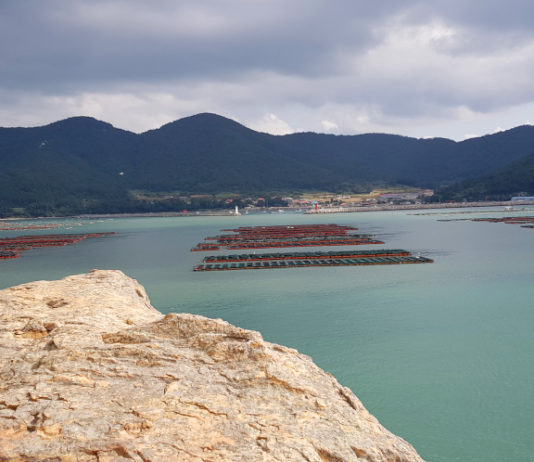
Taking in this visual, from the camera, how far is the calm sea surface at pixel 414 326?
9539 millimetres

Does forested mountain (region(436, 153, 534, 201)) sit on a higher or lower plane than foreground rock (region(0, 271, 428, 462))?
higher

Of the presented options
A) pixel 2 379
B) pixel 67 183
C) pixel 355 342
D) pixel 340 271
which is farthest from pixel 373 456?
pixel 67 183

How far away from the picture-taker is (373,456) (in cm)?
478

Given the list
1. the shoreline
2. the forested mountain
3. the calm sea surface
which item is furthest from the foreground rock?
the forested mountain

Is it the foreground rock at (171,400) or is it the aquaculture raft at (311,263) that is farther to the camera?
the aquaculture raft at (311,263)

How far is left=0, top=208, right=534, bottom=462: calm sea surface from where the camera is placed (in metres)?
9.54

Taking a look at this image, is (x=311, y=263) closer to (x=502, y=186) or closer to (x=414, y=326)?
(x=414, y=326)

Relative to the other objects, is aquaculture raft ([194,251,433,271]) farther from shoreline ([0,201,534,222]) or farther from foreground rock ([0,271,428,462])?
shoreline ([0,201,534,222])

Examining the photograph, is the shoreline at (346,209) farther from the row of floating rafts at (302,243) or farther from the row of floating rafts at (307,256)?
the row of floating rafts at (307,256)

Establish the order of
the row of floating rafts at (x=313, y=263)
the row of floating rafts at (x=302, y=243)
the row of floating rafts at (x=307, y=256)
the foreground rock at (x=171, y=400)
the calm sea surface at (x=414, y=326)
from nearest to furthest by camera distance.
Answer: the foreground rock at (x=171, y=400), the calm sea surface at (x=414, y=326), the row of floating rafts at (x=313, y=263), the row of floating rafts at (x=307, y=256), the row of floating rafts at (x=302, y=243)

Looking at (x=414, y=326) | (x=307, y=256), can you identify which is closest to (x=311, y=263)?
(x=307, y=256)

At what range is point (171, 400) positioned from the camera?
4.87 m

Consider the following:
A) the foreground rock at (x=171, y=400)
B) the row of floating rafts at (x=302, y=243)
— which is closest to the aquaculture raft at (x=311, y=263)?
the row of floating rafts at (x=302, y=243)

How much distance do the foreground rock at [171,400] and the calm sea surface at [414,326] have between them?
445 cm
